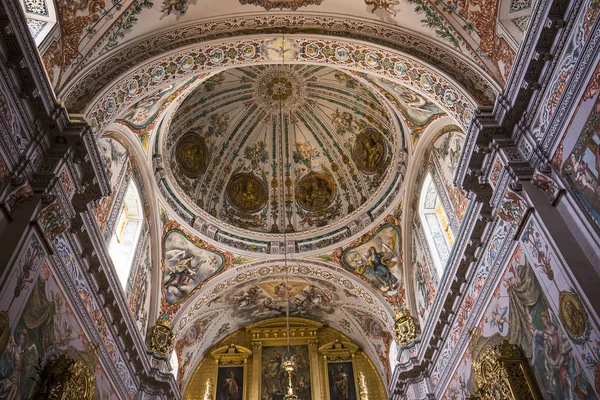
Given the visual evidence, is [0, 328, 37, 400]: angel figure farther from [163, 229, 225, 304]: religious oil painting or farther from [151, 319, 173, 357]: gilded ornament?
[163, 229, 225, 304]: religious oil painting

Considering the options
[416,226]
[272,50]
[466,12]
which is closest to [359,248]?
[416,226]

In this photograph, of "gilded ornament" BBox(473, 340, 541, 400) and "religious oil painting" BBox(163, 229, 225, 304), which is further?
"religious oil painting" BBox(163, 229, 225, 304)

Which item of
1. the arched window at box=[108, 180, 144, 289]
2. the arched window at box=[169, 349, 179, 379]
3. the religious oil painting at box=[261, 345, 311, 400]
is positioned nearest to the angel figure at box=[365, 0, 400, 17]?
the arched window at box=[108, 180, 144, 289]

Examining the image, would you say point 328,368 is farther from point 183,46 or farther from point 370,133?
point 183,46

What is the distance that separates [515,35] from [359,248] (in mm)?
8613

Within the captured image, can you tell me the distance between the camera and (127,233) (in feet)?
44.9

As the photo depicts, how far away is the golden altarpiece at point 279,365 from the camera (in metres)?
17.5

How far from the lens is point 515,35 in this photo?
30.2 ft

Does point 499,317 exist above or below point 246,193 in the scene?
below

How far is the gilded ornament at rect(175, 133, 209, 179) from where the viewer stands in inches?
654

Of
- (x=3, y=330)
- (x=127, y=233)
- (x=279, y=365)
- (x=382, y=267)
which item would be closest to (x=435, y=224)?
(x=382, y=267)

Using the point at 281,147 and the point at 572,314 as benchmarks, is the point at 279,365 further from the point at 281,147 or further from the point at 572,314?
the point at 572,314

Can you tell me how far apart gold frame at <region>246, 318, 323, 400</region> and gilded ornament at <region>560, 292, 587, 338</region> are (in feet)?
39.9

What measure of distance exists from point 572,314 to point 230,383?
13.5 metres
